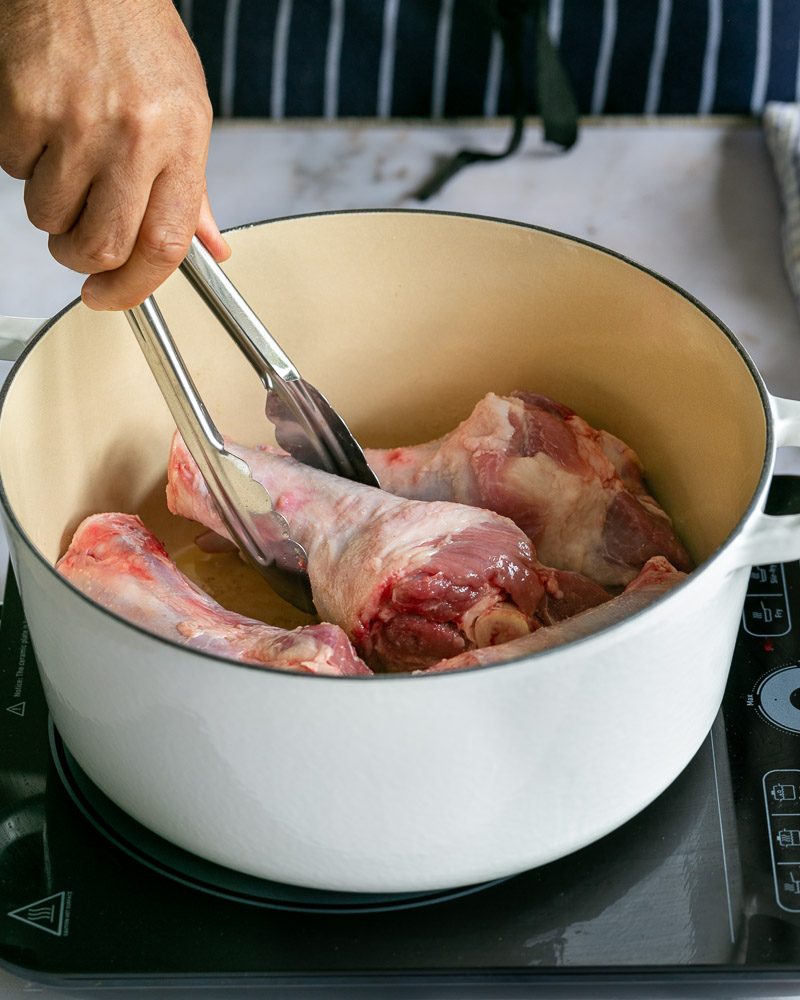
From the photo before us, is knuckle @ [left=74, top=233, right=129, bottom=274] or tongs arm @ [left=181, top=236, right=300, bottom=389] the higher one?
knuckle @ [left=74, top=233, right=129, bottom=274]

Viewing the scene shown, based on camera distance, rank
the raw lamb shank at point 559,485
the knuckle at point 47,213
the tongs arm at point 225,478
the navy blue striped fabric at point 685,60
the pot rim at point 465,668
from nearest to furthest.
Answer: the pot rim at point 465,668, the knuckle at point 47,213, the tongs arm at point 225,478, the raw lamb shank at point 559,485, the navy blue striped fabric at point 685,60

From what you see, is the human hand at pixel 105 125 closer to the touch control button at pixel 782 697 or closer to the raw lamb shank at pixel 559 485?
the raw lamb shank at pixel 559 485

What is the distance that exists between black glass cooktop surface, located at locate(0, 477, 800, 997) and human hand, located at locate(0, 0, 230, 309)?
0.33 meters

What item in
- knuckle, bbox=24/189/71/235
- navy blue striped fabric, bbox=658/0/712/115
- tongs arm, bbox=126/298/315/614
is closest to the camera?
knuckle, bbox=24/189/71/235

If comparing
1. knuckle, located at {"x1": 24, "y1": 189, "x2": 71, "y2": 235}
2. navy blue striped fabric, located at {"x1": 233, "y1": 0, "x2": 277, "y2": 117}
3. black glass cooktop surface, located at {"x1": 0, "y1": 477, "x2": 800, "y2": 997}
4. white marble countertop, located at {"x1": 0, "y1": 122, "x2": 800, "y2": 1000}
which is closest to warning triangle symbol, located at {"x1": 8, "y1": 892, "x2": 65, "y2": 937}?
black glass cooktop surface, located at {"x1": 0, "y1": 477, "x2": 800, "y2": 997}

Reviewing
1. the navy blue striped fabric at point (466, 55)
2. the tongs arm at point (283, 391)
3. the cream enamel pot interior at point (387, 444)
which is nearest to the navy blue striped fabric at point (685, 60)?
the navy blue striped fabric at point (466, 55)

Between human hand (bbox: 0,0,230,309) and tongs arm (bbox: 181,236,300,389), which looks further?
tongs arm (bbox: 181,236,300,389)

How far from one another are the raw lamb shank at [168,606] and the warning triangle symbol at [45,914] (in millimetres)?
155

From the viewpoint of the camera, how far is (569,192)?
4.29ft

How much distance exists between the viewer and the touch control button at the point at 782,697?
78cm

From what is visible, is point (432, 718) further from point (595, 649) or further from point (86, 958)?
point (86, 958)

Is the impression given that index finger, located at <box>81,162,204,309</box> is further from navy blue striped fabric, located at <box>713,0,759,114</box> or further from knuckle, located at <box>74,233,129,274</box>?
navy blue striped fabric, located at <box>713,0,759,114</box>

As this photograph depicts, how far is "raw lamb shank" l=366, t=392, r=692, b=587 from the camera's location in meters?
0.85

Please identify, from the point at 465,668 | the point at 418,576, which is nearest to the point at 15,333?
the point at 418,576
